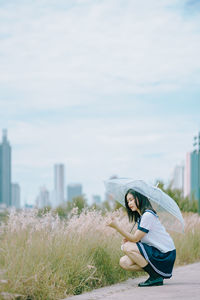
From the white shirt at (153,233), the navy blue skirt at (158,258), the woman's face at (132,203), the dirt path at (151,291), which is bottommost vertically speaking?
the dirt path at (151,291)

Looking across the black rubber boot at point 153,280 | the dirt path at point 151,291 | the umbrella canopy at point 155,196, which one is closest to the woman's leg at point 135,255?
A: the black rubber boot at point 153,280

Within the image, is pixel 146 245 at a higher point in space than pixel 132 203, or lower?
lower

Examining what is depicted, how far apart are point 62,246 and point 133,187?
1.30 m

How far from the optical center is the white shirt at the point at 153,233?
299 inches

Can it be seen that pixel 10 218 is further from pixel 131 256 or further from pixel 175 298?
pixel 175 298

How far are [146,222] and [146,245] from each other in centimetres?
34

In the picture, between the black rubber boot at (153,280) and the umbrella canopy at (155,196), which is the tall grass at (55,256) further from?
the umbrella canopy at (155,196)

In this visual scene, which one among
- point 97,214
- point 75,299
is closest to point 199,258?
point 97,214

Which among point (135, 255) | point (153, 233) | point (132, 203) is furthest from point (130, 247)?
point (132, 203)

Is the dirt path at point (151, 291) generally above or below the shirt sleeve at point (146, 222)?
below

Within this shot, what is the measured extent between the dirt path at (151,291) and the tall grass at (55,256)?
0.24 meters

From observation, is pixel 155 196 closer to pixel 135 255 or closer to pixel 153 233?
pixel 153 233

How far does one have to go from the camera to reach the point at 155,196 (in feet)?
25.8

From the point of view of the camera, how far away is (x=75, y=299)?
6805 millimetres
